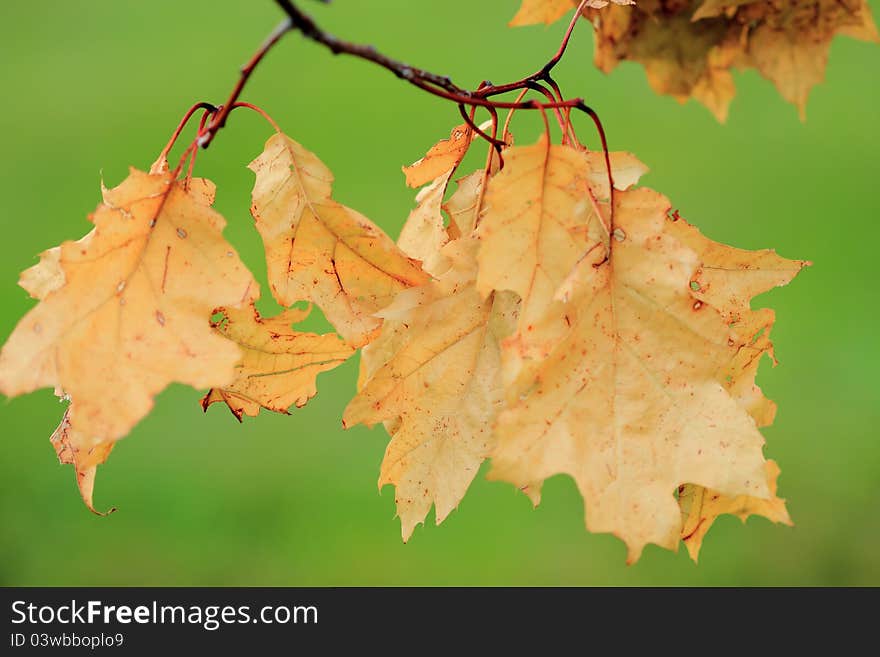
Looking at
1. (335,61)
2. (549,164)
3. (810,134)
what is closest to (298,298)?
(549,164)

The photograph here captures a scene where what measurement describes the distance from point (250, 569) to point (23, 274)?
5.33 feet

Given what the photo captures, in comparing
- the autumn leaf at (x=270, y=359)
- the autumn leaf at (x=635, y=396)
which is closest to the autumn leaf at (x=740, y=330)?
the autumn leaf at (x=635, y=396)

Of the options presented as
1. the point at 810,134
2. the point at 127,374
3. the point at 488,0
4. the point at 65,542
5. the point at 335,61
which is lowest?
the point at 127,374

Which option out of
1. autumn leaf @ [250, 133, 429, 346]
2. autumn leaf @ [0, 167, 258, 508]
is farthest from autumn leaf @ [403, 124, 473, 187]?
autumn leaf @ [0, 167, 258, 508]

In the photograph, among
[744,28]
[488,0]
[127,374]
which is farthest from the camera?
[488,0]

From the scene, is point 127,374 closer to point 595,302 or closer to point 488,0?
point 595,302

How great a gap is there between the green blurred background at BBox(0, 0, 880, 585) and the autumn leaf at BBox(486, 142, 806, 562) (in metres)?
1.58

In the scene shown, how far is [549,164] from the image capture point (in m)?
0.71

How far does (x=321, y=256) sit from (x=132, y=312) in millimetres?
171

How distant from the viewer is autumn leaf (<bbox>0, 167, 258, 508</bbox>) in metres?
0.63

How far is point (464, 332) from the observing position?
31.1 inches

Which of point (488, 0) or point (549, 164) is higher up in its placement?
point (488, 0)

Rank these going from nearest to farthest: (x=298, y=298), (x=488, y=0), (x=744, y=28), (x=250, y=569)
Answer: (x=298, y=298), (x=744, y=28), (x=250, y=569), (x=488, y=0)

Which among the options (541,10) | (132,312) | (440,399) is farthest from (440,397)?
(541,10)
